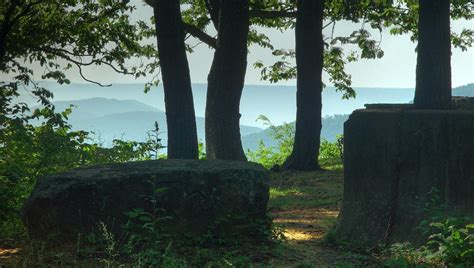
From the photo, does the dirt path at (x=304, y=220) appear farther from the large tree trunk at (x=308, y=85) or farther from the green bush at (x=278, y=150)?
the green bush at (x=278, y=150)

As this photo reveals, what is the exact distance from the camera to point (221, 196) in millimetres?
8156

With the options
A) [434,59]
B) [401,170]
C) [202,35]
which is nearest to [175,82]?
[202,35]

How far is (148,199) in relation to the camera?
7.87m

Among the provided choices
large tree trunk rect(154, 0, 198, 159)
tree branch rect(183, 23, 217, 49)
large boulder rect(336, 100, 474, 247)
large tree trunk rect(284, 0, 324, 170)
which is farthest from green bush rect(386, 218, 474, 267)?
tree branch rect(183, 23, 217, 49)

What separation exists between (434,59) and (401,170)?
2175mm

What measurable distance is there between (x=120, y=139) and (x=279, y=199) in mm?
8430

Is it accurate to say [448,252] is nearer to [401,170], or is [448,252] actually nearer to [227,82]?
[401,170]

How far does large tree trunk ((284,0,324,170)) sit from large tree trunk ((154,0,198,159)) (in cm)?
397

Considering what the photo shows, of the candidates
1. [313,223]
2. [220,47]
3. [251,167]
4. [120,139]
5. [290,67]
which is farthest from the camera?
[290,67]

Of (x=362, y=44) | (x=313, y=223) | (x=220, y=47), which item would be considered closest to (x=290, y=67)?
(x=362, y=44)

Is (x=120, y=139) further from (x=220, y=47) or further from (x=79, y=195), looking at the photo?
(x=79, y=195)

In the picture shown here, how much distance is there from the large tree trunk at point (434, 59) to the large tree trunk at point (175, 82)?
25.1 ft

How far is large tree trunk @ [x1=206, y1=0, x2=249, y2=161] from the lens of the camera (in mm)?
16578

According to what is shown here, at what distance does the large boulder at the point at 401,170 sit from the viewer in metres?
7.62
